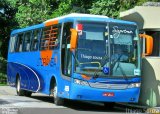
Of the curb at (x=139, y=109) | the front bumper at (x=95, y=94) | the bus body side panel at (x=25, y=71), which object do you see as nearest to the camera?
the front bumper at (x=95, y=94)

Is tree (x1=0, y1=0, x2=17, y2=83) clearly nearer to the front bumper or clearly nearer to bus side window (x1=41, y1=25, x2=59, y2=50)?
bus side window (x1=41, y1=25, x2=59, y2=50)

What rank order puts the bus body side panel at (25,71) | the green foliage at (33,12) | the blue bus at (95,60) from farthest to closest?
1. the green foliage at (33,12)
2. the bus body side panel at (25,71)
3. the blue bus at (95,60)

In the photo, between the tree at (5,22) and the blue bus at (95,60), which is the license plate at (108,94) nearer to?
the blue bus at (95,60)

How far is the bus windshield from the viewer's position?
1789cm

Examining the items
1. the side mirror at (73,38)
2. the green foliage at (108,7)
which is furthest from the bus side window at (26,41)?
the green foliage at (108,7)

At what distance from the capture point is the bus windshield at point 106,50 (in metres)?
17.9

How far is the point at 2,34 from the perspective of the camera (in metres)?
48.5

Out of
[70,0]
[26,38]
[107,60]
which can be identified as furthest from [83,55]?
[70,0]

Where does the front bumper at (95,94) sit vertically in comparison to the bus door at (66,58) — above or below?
below

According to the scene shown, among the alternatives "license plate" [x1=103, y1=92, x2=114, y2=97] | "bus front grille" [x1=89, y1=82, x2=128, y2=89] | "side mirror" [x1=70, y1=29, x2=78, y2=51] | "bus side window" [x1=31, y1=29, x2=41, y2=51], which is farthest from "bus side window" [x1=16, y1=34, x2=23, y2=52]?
"license plate" [x1=103, y1=92, x2=114, y2=97]

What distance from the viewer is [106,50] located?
59.6 ft

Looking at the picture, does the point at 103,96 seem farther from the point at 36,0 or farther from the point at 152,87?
the point at 36,0

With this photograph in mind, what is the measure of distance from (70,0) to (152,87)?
17309 mm

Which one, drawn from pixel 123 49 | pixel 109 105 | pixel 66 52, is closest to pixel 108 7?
pixel 109 105
